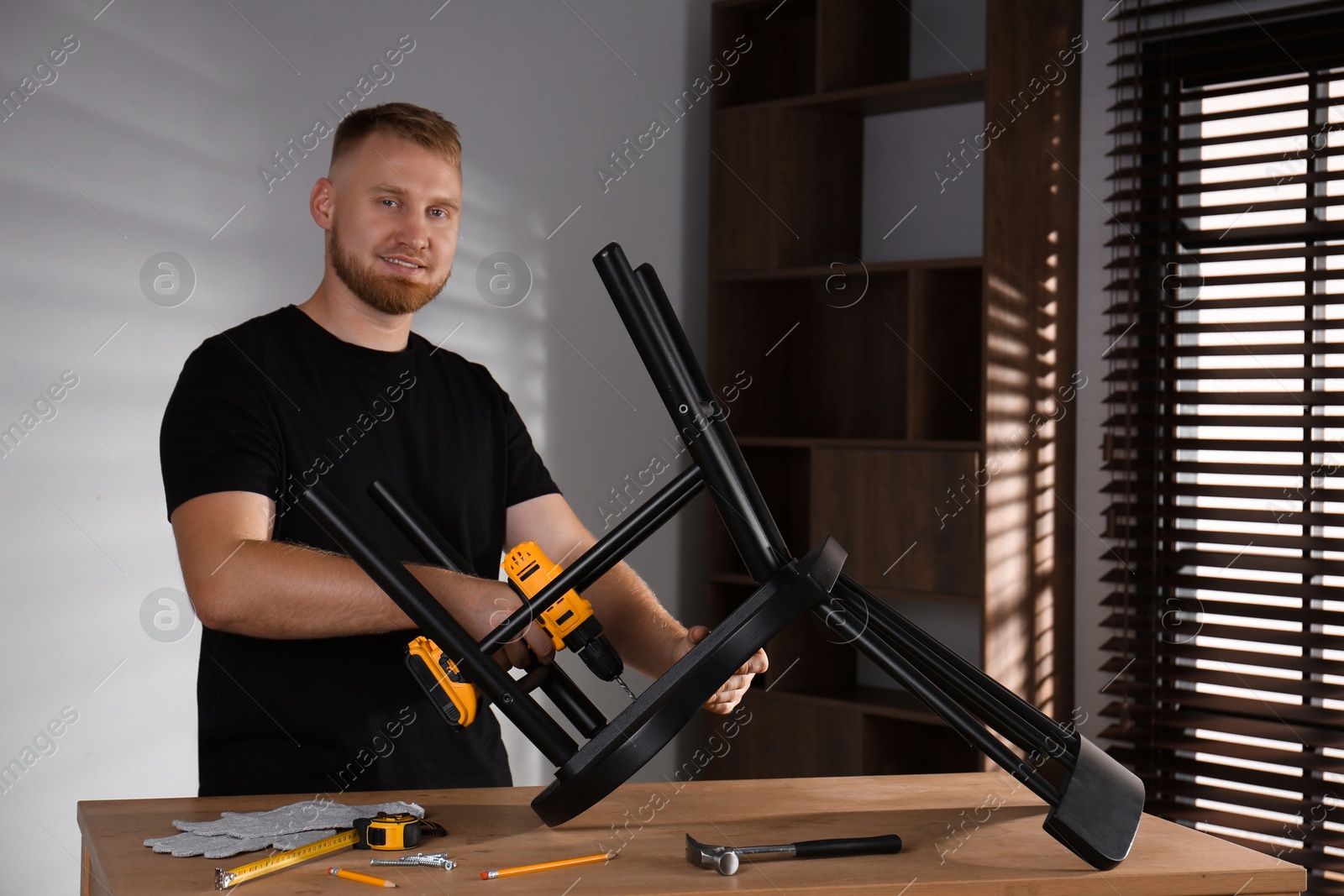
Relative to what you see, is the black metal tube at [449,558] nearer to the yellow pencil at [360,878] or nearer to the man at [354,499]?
the man at [354,499]

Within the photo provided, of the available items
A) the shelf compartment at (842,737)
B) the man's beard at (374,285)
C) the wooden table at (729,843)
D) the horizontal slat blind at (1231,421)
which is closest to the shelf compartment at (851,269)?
the horizontal slat blind at (1231,421)

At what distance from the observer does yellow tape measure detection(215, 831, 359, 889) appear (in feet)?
3.20

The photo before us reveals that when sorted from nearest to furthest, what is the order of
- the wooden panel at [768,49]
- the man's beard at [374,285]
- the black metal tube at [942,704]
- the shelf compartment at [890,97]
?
the black metal tube at [942,704], the man's beard at [374,285], the shelf compartment at [890,97], the wooden panel at [768,49]

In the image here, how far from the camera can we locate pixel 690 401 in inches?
39.2

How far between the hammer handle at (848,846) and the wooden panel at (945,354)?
1.73m

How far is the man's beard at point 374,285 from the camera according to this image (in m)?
1.79

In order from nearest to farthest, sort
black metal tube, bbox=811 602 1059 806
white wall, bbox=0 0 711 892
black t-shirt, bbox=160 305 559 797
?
black metal tube, bbox=811 602 1059 806
black t-shirt, bbox=160 305 559 797
white wall, bbox=0 0 711 892

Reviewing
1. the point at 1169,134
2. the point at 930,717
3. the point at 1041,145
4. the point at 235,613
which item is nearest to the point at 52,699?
the point at 235,613

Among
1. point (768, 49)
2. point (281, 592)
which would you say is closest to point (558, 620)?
point (281, 592)

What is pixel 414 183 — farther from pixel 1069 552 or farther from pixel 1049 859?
pixel 1069 552

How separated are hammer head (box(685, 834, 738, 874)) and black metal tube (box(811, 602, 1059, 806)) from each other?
220 mm

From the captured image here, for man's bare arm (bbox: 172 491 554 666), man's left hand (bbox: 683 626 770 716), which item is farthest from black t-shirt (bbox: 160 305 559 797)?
man's left hand (bbox: 683 626 770 716)

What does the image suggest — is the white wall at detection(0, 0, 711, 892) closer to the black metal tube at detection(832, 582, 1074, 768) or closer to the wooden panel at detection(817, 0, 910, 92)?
the wooden panel at detection(817, 0, 910, 92)

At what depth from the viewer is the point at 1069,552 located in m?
2.85
